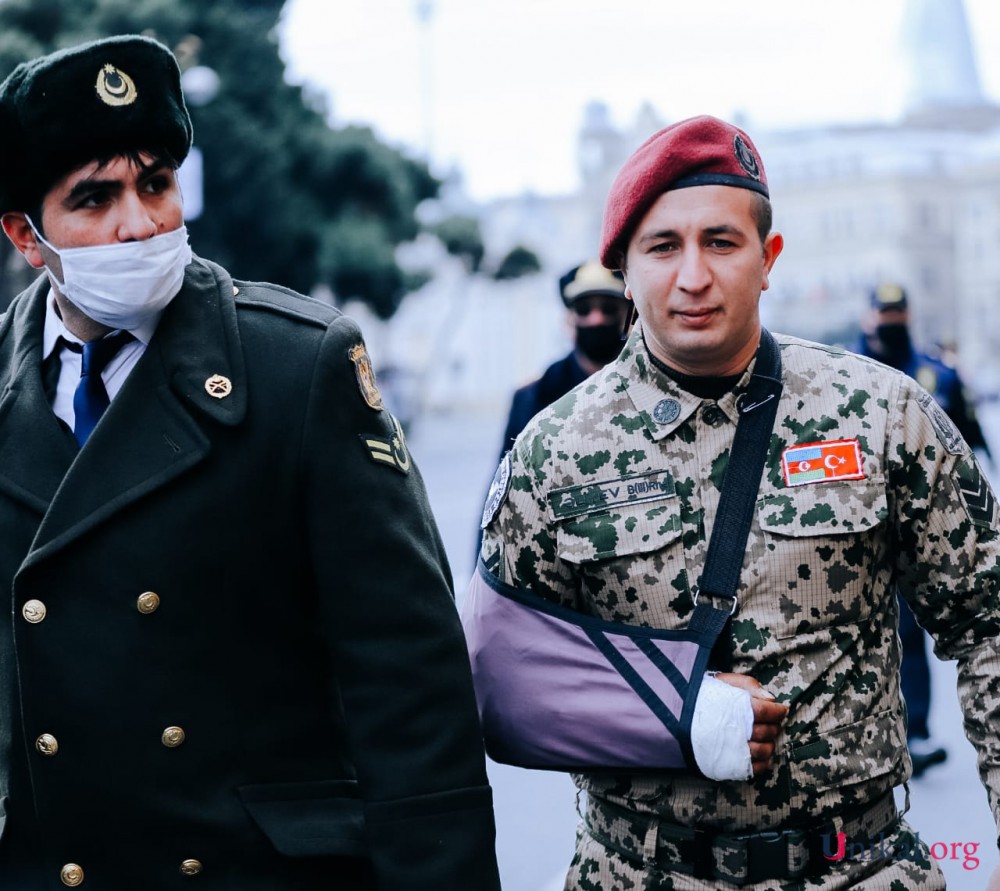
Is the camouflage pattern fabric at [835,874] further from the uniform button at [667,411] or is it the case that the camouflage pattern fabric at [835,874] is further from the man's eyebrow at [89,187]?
the man's eyebrow at [89,187]

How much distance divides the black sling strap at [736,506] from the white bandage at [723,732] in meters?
0.11

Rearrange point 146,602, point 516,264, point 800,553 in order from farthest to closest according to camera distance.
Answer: point 516,264 → point 800,553 → point 146,602

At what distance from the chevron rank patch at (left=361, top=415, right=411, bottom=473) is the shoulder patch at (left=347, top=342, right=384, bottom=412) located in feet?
0.18

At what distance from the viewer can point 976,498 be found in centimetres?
280

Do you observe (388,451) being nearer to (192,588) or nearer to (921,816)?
(192,588)

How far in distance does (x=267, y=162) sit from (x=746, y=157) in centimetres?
2758

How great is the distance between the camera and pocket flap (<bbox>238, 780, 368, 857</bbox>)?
2.33m

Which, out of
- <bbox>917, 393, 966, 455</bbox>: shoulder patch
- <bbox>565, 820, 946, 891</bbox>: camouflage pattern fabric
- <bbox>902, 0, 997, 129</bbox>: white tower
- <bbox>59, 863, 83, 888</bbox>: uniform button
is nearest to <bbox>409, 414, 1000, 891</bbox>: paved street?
<bbox>565, 820, 946, 891</bbox>: camouflage pattern fabric

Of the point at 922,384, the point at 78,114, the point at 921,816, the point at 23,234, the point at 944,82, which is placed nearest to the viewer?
the point at 78,114

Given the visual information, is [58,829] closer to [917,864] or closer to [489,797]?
[489,797]

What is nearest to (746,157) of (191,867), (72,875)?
(191,867)

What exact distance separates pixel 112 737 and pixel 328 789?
33 cm

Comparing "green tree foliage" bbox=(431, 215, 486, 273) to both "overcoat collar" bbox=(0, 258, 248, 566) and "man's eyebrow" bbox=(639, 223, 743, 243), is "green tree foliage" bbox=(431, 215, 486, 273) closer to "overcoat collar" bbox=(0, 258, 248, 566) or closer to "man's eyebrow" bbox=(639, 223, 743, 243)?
"man's eyebrow" bbox=(639, 223, 743, 243)

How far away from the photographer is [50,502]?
2.33 m
